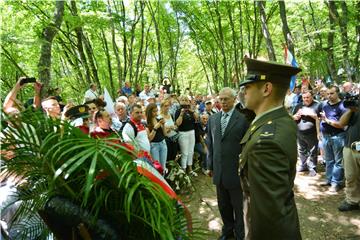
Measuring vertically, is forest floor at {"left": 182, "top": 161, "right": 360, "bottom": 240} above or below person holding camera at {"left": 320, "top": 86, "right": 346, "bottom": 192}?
below

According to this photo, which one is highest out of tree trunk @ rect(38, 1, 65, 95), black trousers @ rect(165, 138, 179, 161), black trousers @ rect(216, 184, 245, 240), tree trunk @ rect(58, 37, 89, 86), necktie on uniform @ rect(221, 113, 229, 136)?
tree trunk @ rect(58, 37, 89, 86)

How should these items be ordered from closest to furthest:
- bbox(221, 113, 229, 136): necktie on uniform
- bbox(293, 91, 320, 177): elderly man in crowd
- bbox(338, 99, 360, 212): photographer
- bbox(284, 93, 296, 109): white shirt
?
bbox(221, 113, 229, 136): necktie on uniform → bbox(338, 99, 360, 212): photographer → bbox(293, 91, 320, 177): elderly man in crowd → bbox(284, 93, 296, 109): white shirt

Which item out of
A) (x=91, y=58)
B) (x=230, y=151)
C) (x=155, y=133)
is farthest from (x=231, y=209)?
(x=91, y=58)

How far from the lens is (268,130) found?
187 centimetres

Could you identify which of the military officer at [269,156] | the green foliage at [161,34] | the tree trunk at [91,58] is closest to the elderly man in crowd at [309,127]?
the military officer at [269,156]

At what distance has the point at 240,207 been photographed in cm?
409

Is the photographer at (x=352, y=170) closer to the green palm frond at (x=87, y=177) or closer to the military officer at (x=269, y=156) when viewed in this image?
the military officer at (x=269, y=156)

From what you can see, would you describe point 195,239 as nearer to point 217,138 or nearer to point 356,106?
point 217,138

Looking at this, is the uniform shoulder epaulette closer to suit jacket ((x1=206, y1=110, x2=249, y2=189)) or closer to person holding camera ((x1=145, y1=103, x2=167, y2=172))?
suit jacket ((x1=206, y1=110, x2=249, y2=189))

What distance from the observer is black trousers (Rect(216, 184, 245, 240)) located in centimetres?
409

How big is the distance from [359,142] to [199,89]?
35419 millimetres

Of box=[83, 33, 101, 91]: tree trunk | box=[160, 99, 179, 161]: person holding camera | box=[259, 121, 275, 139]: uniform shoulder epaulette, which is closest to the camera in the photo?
box=[259, 121, 275, 139]: uniform shoulder epaulette

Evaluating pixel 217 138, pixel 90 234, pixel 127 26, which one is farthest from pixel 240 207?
pixel 127 26

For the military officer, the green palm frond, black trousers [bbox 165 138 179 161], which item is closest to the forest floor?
black trousers [bbox 165 138 179 161]
